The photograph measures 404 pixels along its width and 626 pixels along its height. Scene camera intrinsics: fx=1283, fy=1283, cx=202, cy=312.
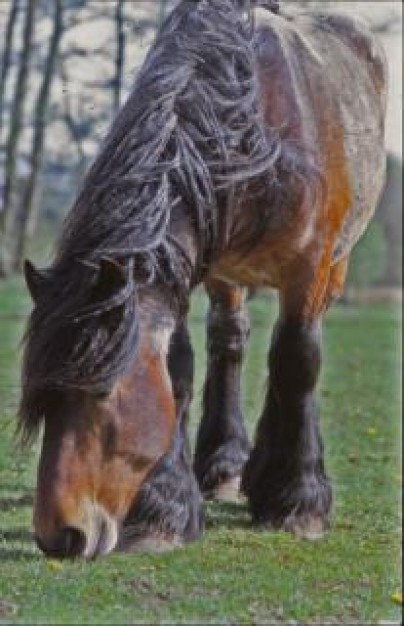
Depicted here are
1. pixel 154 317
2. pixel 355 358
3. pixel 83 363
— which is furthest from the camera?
pixel 355 358

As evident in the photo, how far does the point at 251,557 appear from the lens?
4.46m

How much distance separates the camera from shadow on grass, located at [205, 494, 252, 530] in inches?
203

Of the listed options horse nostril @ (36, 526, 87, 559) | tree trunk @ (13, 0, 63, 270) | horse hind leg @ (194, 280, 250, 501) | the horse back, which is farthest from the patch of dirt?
tree trunk @ (13, 0, 63, 270)

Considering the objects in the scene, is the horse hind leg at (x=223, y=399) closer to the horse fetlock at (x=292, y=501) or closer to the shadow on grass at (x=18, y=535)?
the horse fetlock at (x=292, y=501)

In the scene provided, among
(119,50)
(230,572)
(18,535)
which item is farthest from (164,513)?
(119,50)

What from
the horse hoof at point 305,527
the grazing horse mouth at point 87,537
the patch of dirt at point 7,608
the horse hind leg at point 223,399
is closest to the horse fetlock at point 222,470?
the horse hind leg at point 223,399

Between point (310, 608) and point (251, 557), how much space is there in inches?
29.3

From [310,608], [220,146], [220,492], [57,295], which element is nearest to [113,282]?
[57,295]

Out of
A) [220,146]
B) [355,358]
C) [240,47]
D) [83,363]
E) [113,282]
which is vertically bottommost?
[355,358]

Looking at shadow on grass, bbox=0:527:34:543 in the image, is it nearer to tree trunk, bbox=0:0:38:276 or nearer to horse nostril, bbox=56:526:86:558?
horse nostril, bbox=56:526:86:558

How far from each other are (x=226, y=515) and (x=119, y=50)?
7.86ft

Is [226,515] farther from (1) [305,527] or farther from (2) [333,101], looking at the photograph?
(2) [333,101]

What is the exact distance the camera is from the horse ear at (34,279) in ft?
12.7

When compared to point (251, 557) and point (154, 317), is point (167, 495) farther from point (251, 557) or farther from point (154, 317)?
point (154, 317)
